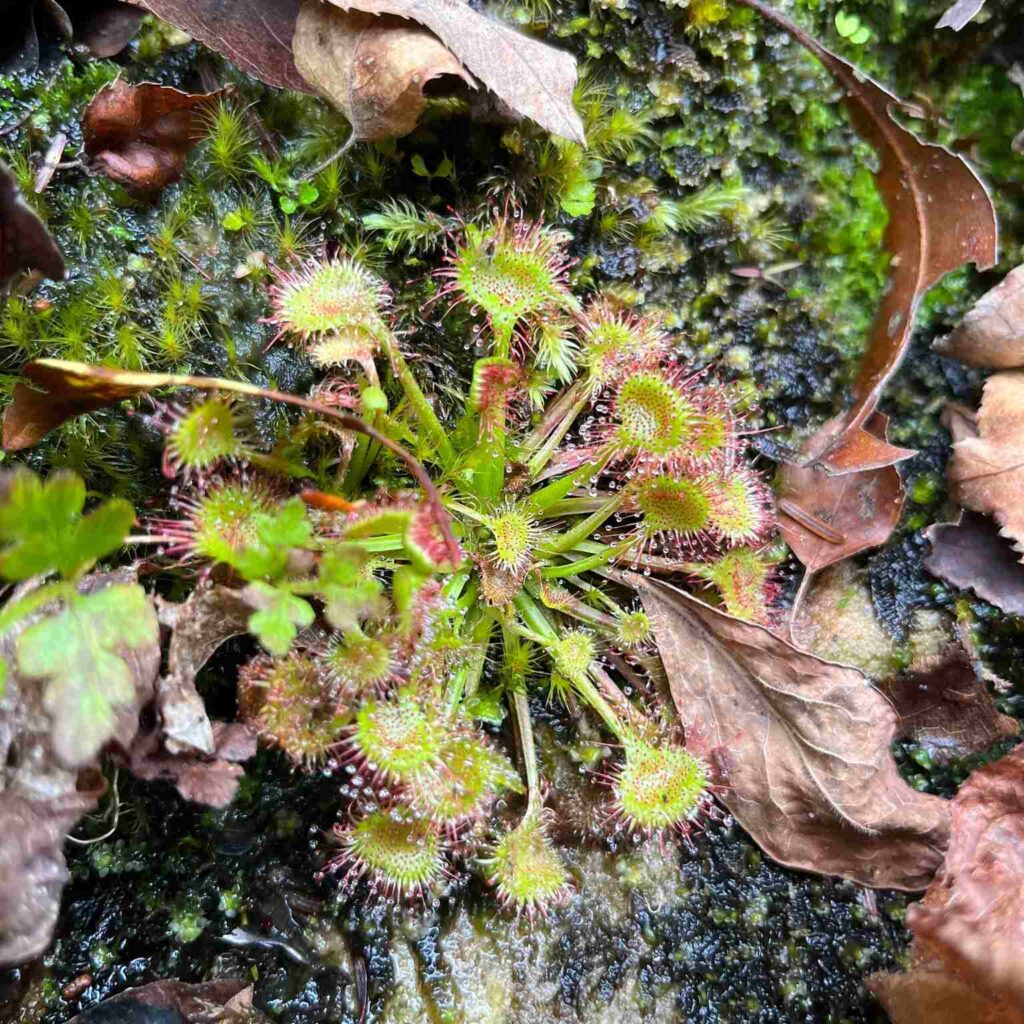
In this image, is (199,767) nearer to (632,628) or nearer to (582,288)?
(632,628)

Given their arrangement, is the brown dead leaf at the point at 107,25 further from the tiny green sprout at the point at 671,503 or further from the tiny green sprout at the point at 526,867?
the tiny green sprout at the point at 526,867

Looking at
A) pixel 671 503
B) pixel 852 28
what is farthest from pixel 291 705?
pixel 852 28

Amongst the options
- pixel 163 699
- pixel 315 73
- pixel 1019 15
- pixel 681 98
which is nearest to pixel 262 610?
pixel 163 699

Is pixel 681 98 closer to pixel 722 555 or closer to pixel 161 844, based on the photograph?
pixel 722 555

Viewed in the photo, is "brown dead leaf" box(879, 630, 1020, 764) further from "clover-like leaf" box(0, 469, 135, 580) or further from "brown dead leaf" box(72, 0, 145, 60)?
"brown dead leaf" box(72, 0, 145, 60)

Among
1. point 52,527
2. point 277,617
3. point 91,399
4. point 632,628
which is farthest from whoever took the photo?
point 632,628
